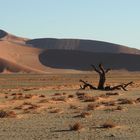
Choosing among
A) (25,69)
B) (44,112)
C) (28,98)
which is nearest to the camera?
(44,112)

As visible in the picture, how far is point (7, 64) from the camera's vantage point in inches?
6998

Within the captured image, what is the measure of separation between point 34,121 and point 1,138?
17.0 feet

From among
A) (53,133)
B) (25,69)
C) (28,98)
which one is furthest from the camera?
(25,69)

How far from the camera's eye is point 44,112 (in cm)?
2638

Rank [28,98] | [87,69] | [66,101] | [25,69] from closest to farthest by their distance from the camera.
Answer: [66,101]
[28,98]
[25,69]
[87,69]

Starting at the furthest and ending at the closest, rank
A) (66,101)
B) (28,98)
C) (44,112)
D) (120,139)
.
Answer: (28,98)
(66,101)
(44,112)
(120,139)

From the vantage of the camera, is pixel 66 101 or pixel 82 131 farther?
pixel 66 101

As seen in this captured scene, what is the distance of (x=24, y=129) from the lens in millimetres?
19328

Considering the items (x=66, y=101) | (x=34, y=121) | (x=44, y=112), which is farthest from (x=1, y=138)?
(x=66, y=101)

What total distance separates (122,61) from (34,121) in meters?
178

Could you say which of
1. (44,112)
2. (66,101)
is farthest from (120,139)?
(66,101)

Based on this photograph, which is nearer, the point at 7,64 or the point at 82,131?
the point at 82,131

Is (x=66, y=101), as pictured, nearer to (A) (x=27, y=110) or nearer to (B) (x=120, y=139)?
(A) (x=27, y=110)

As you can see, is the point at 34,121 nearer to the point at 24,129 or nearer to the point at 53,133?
the point at 24,129
